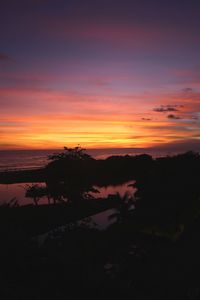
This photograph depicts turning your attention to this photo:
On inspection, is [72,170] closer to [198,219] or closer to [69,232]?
[69,232]

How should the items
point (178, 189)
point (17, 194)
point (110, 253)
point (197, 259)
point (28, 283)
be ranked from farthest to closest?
point (17, 194)
point (178, 189)
point (110, 253)
point (197, 259)
point (28, 283)

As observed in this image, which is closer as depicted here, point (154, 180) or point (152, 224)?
point (152, 224)

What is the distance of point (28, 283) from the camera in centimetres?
933

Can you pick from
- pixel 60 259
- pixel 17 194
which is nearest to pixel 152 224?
pixel 60 259

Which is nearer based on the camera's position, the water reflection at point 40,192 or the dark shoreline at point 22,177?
the water reflection at point 40,192

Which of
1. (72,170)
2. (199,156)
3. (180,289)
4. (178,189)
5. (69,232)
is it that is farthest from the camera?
(72,170)

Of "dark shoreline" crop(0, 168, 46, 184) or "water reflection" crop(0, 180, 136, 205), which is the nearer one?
"water reflection" crop(0, 180, 136, 205)

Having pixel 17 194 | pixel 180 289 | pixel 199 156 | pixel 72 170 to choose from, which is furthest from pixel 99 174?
pixel 180 289

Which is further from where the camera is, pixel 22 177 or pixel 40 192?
pixel 22 177

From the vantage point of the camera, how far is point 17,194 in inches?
2339

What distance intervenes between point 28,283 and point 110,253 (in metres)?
7.99

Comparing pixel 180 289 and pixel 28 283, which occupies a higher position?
pixel 28 283

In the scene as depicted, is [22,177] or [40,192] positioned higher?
[40,192]

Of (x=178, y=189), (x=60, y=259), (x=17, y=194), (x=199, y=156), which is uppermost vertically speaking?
(x=199, y=156)
